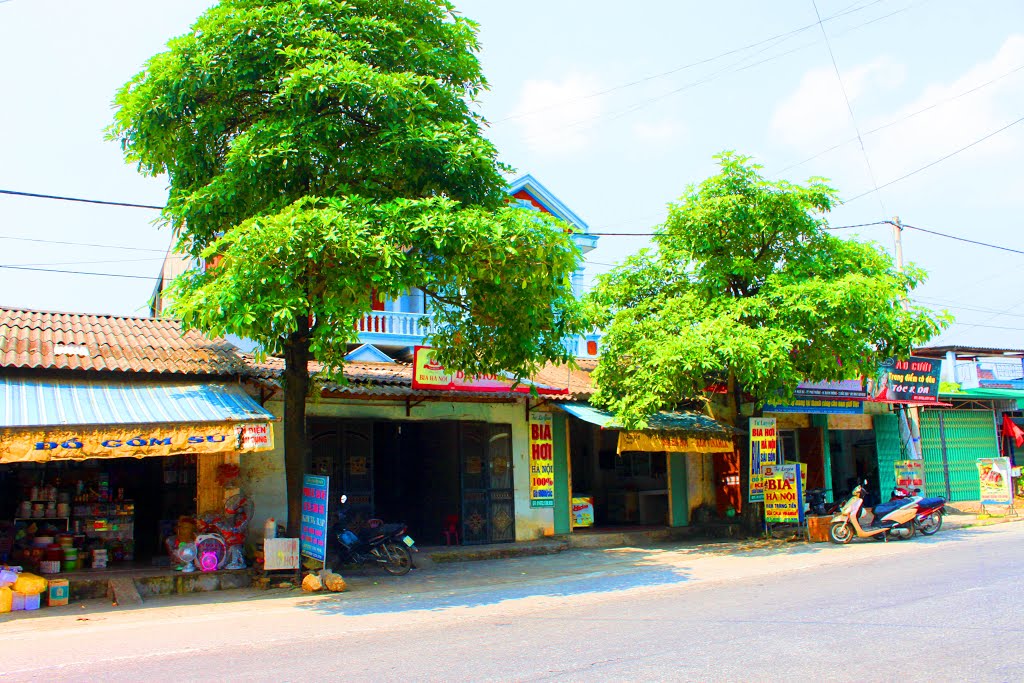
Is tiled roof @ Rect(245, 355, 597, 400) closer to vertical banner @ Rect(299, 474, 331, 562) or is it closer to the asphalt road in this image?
vertical banner @ Rect(299, 474, 331, 562)

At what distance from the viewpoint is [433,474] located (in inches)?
600

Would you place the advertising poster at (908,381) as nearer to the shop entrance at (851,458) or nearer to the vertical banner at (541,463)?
the shop entrance at (851,458)

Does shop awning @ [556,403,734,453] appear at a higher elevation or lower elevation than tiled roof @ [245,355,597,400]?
lower

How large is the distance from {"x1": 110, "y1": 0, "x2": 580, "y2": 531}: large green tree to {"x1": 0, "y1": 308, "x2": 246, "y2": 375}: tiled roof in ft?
5.66

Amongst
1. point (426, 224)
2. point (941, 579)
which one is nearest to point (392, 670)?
point (426, 224)

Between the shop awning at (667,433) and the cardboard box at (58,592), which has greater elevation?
the shop awning at (667,433)

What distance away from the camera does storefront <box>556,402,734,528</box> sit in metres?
14.8

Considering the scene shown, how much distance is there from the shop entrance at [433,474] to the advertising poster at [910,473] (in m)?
9.75

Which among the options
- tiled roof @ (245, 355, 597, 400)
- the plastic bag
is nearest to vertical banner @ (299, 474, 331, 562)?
tiled roof @ (245, 355, 597, 400)

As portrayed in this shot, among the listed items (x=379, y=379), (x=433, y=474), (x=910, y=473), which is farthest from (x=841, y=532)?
(x=379, y=379)

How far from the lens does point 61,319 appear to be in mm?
12977

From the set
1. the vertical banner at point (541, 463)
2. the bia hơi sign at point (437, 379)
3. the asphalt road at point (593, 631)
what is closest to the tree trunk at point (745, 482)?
the vertical banner at point (541, 463)

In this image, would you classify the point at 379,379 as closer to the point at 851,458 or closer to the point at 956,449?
the point at 851,458

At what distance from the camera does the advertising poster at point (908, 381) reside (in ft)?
61.8
